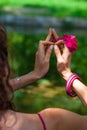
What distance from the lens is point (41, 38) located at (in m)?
13.0

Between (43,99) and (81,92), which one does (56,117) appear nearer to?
(81,92)

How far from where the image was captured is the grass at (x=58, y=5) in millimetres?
20078

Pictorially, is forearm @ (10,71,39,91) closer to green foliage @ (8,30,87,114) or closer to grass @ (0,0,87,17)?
green foliage @ (8,30,87,114)

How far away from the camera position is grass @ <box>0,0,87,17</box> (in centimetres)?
2008

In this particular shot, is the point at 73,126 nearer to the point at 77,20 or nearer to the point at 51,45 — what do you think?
the point at 51,45

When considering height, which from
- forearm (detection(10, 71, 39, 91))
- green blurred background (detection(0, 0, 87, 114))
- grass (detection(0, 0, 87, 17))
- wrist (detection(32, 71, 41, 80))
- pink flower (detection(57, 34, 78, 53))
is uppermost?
pink flower (detection(57, 34, 78, 53))

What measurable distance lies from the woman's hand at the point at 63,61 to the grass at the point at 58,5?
57.3 feet

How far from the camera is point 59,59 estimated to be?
6.89ft

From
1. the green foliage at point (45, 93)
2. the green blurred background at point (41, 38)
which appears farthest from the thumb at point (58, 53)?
the green foliage at point (45, 93)

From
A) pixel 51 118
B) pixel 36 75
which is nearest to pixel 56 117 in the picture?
pixel 51 118

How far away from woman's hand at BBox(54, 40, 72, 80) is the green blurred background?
62 centimetres

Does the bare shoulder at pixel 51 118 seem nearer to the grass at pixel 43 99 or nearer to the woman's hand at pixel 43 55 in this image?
the woman's hand at pixel 43 55

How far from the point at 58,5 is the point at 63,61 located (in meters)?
19.8

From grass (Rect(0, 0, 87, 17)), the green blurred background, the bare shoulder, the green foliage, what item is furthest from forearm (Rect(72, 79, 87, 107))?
grass (Rect(0, 0, 87, 17))
